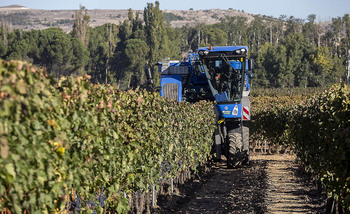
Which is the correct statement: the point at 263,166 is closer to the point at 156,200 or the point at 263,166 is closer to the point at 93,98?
the point at 156,200

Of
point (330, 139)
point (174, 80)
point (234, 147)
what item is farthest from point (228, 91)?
point (330, 139)

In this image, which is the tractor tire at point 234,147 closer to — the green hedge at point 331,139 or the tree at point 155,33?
the green hedge at point 331,139

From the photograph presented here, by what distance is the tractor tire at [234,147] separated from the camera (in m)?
14.6

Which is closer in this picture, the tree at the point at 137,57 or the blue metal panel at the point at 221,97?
the blue metal panel at the point at 221,97

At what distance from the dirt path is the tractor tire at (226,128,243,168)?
384mm

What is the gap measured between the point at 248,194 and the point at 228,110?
3.85m

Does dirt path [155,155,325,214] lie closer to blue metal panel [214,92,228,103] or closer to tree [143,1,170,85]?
blue metal panel [214,92,228,103]

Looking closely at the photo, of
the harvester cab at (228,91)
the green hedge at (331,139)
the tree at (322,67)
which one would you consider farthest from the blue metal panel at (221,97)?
the tree at (322,67)

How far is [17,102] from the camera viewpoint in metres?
3.78

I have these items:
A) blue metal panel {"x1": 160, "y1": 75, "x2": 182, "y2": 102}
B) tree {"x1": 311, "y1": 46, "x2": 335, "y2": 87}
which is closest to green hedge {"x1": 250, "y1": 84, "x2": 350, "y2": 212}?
blue metal panel {"x1": 160, "y1": 75, "x2": 182, "y2": 102}

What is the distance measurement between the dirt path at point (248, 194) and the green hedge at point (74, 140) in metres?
0.95

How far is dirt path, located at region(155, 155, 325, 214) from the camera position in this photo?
9.75 metres

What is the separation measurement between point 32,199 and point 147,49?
73958 mm

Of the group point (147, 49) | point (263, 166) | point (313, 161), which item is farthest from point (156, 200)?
point (147, 49)
